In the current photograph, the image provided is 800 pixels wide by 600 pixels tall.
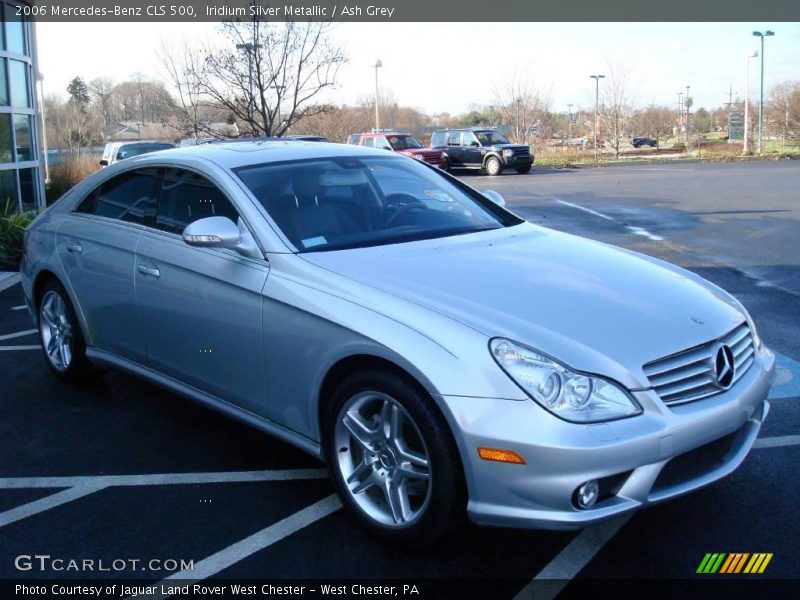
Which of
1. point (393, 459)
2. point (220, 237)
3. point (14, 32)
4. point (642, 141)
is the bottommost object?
point (393, 459)

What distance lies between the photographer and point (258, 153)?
16.0 ft

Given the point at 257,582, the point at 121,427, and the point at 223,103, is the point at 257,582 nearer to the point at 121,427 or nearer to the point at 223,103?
the point at 121,427

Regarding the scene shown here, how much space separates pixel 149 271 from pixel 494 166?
1165 inches

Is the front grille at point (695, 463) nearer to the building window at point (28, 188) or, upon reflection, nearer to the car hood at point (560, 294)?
the car hood at point (560, 294)

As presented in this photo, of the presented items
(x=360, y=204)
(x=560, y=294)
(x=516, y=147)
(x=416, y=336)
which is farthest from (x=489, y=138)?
(x=416, y=336)

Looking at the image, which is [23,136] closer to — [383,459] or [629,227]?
[629,227]

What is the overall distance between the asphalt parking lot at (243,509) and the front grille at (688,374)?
644 mm

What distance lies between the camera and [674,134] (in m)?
78.1

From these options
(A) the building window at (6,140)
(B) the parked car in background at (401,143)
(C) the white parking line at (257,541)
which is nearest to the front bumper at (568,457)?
(C) the white parking line at (257,541)

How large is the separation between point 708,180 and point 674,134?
186 feet

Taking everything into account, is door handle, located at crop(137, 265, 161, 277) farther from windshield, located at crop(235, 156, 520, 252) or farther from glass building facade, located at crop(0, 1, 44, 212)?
glass building facade, located at crop(0, 1, 44, 212)

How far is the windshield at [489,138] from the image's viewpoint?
34.6m

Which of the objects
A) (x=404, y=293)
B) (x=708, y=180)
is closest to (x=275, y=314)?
(x=404, y=293)

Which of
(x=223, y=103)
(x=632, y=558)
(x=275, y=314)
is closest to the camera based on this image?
(x=632, y=558)
